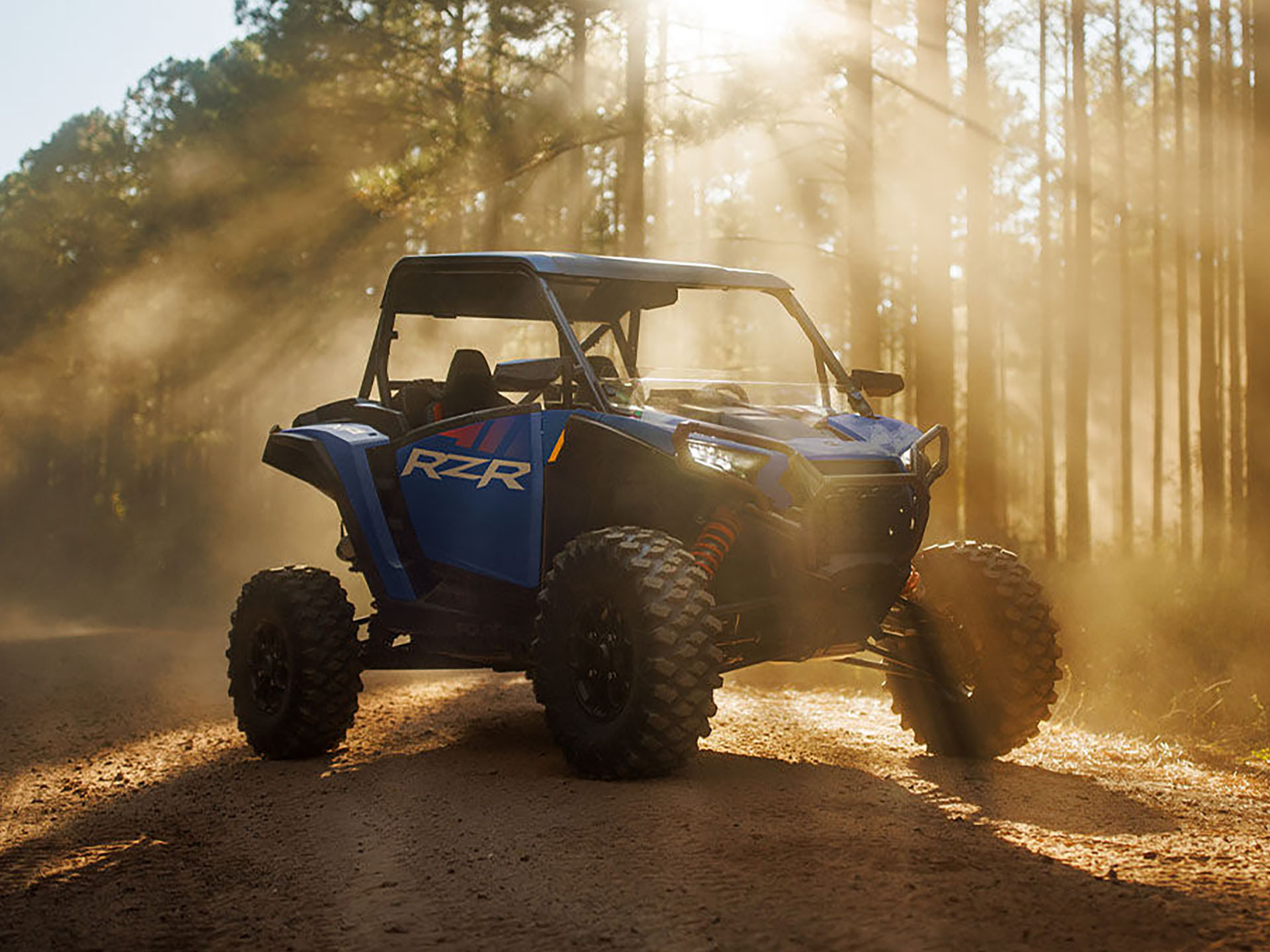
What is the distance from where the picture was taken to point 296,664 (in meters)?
8.14

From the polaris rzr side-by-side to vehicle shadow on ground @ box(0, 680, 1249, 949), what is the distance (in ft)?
2.12

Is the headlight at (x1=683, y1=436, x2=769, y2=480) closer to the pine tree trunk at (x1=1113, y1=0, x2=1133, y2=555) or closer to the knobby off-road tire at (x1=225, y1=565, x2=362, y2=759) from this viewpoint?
the knobby off-road tire at (x1=225, y1=565, x2=362, y2=759)

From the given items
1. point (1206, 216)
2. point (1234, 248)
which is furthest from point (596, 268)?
point (1234, 248)

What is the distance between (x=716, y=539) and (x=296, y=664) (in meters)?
2.83

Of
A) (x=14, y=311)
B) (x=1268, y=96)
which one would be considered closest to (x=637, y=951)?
(x=1268, y=96)

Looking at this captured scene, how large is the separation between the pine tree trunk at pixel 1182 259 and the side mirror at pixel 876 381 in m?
22.6

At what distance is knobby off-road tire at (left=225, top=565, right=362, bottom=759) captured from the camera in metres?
8.15

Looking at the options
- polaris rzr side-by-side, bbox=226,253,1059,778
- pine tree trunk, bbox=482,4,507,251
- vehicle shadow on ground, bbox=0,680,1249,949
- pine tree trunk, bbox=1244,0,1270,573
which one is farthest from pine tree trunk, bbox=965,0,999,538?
vehicle shadow on ground, bbox=0,680,1249,949

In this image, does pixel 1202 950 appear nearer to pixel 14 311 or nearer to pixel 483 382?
pixel 483 382

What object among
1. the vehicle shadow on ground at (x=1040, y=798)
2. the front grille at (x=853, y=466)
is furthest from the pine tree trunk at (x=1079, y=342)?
the front grille at (x=853, y=466)

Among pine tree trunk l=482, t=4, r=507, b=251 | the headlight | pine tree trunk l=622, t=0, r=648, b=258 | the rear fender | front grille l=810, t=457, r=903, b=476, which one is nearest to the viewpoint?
the headlight

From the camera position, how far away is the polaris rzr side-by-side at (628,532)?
6.54m

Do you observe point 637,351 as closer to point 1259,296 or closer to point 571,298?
point 571,298

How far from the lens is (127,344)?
35312 mm
